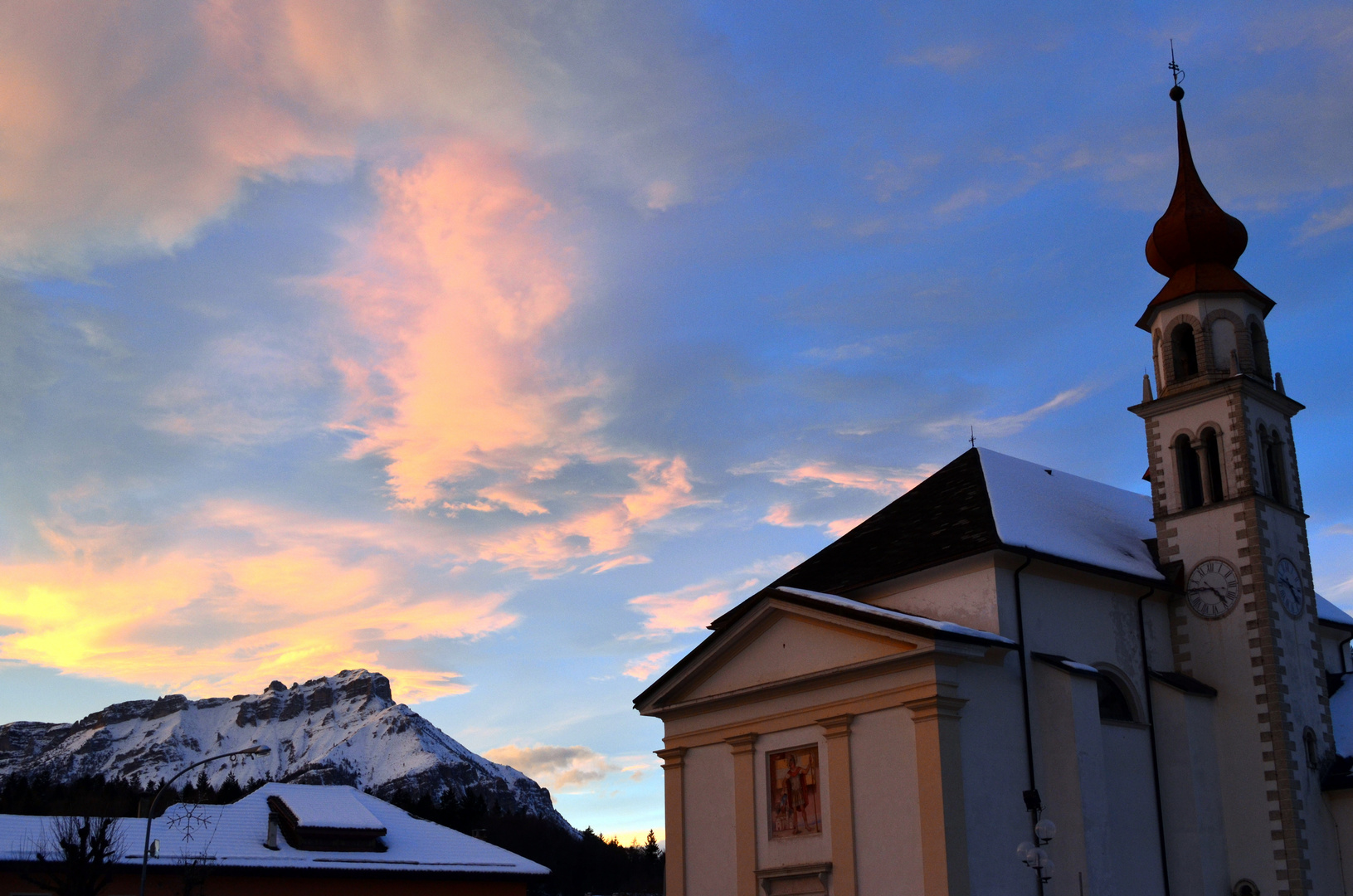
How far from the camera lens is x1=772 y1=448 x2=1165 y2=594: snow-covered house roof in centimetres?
2706

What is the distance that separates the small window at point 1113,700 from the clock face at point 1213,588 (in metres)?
3.13

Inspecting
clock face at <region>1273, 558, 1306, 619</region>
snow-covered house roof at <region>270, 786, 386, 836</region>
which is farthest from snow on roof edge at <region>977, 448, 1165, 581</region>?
snow-covered house roof at <region>270, 786, 386, 836</region>

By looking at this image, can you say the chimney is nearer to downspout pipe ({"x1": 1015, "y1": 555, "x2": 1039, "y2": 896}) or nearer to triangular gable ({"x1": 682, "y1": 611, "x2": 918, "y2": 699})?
triangular gable ({"x1": 682, "y1": 611, "x2": 918, "y2": 699})

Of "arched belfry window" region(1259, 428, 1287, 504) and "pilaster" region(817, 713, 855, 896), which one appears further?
"arched belfry window" region(1259, 428, 1287, 504)

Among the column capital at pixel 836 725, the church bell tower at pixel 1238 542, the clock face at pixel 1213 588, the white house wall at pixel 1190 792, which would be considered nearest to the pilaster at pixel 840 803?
the column capital at pixel 836 725

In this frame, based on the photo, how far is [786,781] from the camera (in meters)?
27.3

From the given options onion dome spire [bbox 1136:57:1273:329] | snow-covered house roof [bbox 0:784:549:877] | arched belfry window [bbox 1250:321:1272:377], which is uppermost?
onion dome spire [bbox 1136:57:1273:329]

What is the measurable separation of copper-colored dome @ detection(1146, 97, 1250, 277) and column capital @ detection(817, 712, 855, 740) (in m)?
15.3

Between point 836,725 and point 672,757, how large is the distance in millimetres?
5633

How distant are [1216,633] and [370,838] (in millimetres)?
28514

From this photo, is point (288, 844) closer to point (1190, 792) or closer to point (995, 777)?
point (995, 777)

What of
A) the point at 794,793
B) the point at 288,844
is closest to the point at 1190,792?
the point at 794,793

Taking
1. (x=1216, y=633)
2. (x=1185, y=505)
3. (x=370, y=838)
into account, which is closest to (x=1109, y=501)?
(x=1185, y=505)

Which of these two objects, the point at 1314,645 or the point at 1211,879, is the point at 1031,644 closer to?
the point at 1211,879
